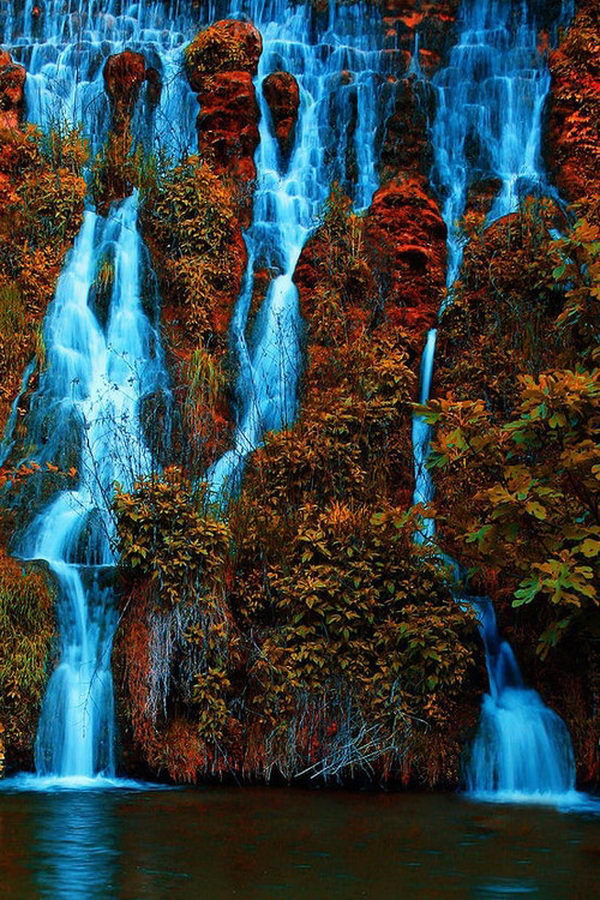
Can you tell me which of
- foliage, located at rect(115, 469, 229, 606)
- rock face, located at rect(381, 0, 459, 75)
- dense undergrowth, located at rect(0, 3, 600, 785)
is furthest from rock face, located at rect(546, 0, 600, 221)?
foliage, located at rect(115, 469, 229, 606)

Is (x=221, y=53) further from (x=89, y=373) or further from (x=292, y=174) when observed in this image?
→ (x=89, y=373)

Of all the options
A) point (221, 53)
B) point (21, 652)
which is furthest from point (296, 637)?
point (221, 53)

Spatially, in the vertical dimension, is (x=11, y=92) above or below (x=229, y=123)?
above

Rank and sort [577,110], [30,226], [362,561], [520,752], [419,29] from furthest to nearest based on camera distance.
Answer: [419,29] → [577,110] → [30,226] → [362,561] → [520,752]

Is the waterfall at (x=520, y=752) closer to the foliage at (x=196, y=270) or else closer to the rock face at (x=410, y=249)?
the foliage at (x=196, y=270)

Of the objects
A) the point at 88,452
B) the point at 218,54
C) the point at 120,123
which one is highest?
the point at 218,54

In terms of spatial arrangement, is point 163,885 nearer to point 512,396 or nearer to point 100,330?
point 512,396

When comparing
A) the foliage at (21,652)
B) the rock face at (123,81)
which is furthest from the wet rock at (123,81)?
the foliage at (21,652)

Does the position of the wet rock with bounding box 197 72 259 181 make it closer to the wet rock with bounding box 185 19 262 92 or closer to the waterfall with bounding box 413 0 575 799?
the wet rock with bounding box 185 19 262 92
